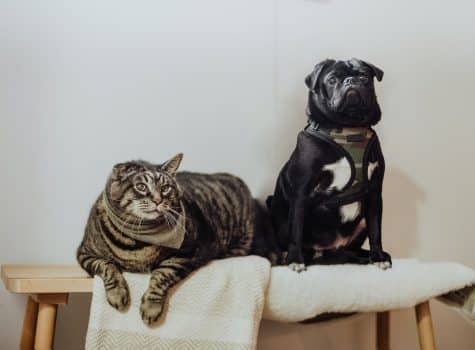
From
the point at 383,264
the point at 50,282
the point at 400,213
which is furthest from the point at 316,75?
the point at 50,282

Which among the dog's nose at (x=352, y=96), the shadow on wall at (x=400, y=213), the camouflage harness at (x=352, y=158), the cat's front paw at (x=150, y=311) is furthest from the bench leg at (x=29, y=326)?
the shadow on wall at (x=400, y=213)

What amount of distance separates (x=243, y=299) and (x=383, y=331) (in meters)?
0.53

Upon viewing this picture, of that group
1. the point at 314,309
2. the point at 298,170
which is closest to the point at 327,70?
the point at 298,170

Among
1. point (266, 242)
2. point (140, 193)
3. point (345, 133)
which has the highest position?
point (345, 133)

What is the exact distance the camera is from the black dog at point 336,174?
1125 mm

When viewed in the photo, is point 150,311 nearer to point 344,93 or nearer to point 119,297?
point 119,297

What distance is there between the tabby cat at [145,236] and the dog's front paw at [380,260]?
0.32 m

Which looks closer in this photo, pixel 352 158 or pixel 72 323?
pixel 352 158

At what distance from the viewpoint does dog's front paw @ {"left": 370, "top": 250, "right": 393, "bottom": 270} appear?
3.74 ft

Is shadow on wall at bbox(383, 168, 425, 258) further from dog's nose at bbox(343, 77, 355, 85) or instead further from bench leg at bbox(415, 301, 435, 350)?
dog's nose at bbox(343, 77, 355, 85)

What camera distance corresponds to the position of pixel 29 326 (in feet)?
3.83

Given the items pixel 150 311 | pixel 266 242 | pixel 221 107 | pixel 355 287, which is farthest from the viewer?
pixel 221 107

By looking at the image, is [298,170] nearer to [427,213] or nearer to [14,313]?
[427,213]

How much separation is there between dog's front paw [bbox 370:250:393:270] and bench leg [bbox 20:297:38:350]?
0.67 meters
